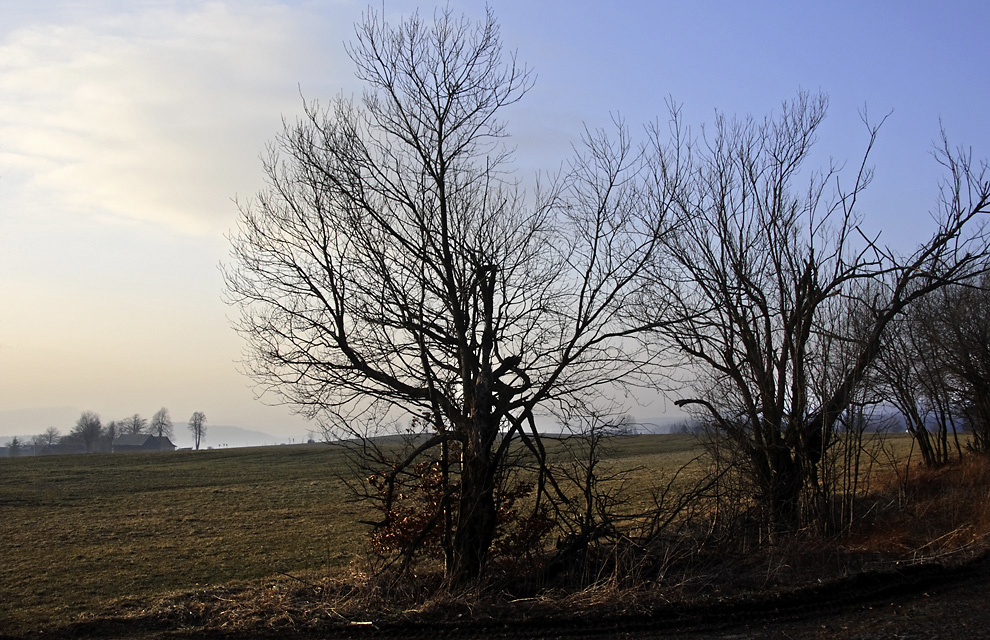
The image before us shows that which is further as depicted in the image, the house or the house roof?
the house roof

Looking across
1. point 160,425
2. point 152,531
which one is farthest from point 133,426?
point 152,531

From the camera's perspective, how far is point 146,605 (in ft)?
29.2

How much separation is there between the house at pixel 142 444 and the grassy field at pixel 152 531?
9570 centimetres

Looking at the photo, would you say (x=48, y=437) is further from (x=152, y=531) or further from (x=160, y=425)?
(x=152, y=531)

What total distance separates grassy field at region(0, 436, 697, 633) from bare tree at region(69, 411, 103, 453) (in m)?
100

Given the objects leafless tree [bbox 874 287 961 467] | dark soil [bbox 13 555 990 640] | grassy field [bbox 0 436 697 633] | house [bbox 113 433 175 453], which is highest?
leafless tree [bbox 874 287 961 467]

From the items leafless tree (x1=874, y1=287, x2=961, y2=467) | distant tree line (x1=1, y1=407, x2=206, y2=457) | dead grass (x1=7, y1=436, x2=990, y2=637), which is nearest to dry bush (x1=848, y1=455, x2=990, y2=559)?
dead grass (x1=7, y1=436, x2=990, y2=637)

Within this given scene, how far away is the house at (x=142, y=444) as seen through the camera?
132875mm

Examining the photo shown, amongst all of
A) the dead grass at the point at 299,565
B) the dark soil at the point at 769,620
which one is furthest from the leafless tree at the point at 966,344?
the dark soil at the point at 769,620

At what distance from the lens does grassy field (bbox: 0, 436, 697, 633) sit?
12570 millimetres

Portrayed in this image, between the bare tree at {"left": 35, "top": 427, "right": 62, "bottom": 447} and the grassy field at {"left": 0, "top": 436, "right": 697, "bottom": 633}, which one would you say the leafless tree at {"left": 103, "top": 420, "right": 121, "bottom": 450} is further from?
the grassy field at {"left": 0, "top": 436, "right": 697, "bottom": 633}

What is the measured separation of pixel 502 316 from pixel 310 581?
437cm

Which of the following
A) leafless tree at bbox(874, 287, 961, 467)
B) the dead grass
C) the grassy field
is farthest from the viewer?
leafless tree at bbox(874, 287, 961, 467)

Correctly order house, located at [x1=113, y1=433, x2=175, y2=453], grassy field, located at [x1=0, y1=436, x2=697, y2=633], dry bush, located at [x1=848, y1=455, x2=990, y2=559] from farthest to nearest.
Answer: house, located at [x1=113, y1=433, x2=175, y2=453] < grassy field, located at [x1=0, y1=436, x2=697, y2=633] < dry bush, located at [x1=848, y1=455, x2=990, y2=559]
